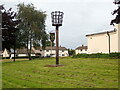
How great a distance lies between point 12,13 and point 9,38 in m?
4.30

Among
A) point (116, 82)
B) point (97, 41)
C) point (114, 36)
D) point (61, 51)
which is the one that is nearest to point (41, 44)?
point (97, 41)

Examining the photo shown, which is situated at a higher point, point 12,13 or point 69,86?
point 12,13

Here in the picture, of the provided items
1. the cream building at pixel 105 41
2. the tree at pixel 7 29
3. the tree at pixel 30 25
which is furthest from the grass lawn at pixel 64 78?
the tree at pixel 30 25

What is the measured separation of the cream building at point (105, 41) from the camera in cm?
3506

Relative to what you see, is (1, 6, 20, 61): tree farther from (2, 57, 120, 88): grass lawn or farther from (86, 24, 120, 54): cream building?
(86, 24, 120, 54): cream building

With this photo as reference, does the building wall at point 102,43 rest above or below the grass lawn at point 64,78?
above

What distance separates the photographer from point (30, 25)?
1497 inches

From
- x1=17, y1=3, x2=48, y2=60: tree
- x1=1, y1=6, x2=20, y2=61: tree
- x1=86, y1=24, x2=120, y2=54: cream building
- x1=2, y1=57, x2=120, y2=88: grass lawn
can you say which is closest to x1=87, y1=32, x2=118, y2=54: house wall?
x1=86, y1=24, x2=120, y2=54: cream building

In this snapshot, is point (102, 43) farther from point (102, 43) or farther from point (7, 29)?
point (7, 29)

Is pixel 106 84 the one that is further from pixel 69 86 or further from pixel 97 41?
pixel 97 41

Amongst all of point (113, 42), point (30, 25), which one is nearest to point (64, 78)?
point (113, 42)

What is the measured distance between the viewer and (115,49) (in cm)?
3516

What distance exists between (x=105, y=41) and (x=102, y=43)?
2.76 ft

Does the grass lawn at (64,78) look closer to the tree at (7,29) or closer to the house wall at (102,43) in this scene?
the tree at (7,29)
